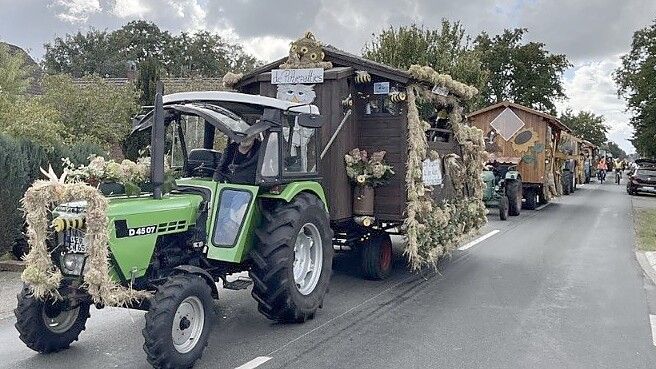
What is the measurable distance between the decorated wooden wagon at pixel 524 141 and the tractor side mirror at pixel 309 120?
14.2 m

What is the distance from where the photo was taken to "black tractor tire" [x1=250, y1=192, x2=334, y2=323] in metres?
6.29

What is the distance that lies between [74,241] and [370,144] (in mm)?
4653

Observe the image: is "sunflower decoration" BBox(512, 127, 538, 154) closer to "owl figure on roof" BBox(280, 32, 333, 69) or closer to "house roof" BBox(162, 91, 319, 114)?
"owl figure on roof" BBox(280, 32, 333, 69)

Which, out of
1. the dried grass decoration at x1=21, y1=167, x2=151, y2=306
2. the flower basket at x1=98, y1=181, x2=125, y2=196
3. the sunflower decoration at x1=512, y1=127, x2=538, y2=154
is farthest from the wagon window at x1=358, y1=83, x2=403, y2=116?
the sunflower decoration at x1=512, y1=127, x2=538, y2=154

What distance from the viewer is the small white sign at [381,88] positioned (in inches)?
340

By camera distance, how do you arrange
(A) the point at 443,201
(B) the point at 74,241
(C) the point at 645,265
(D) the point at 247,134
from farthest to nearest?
(C) the point at 645,265 < (A) the point at 443,201 < (D) the point at 247,134 < (B) the point at 74,241

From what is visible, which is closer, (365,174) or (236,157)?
(236,157)

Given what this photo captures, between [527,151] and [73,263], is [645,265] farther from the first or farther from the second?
[527,151]

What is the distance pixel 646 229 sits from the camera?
639 inches

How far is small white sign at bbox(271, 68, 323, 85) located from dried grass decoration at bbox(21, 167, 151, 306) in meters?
4.11

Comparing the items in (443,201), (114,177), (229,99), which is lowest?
(443,201)

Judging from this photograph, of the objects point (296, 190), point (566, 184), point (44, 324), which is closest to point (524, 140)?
point (566, 184)

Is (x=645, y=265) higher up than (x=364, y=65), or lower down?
lower down

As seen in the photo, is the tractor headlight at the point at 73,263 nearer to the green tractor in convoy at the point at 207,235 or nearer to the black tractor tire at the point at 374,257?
the green tractor in convoy at the point at 207,235
